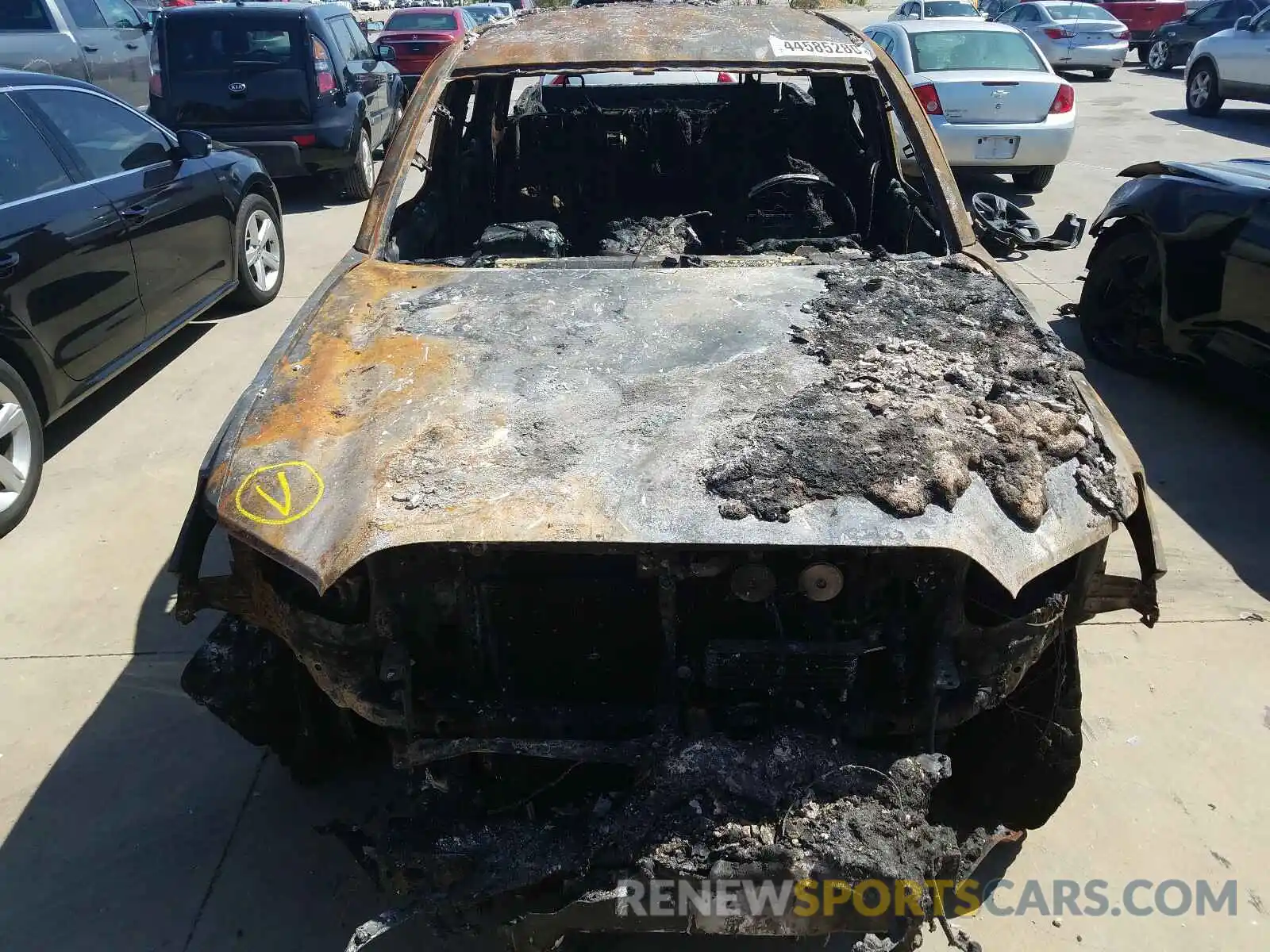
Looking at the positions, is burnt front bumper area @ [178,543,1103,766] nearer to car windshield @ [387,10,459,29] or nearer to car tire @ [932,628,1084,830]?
car tire @ [932,628,1084,830]

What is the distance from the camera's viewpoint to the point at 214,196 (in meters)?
5.73

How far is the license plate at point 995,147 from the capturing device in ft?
28.0

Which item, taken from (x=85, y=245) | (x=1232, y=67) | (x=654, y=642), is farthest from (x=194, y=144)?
(x=1232, y=67)

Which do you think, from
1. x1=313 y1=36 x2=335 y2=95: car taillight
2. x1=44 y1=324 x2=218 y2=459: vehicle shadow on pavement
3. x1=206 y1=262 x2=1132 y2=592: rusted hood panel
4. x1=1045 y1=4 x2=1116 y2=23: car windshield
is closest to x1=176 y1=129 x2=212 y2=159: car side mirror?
x1=44 y1=324 x2=218 y2=459: vehicle shadow on pavement

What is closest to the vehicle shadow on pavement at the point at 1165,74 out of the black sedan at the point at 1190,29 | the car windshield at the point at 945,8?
the black sedan at the point at 1190,29

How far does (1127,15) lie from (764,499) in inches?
918

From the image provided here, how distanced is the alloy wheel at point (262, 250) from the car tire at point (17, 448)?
8.06ft

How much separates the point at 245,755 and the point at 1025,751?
7.36 ft

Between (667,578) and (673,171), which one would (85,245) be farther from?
(667,578)

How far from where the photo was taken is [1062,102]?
8.59 meters

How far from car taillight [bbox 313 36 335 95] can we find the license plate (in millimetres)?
6063

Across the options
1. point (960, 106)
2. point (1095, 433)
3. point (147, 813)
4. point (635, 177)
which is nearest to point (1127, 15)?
point (960, 106)

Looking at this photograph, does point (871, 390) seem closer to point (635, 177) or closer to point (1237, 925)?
point (1237, 925)

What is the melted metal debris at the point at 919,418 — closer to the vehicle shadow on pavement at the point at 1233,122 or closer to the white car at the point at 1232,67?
the vehicle shadow on pavement at the point at 1233,122
